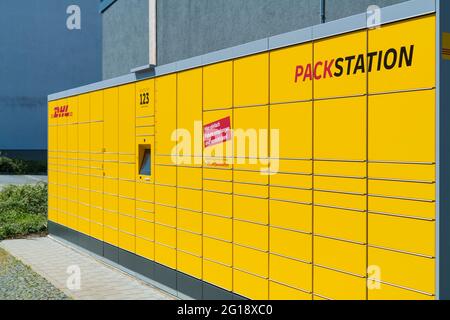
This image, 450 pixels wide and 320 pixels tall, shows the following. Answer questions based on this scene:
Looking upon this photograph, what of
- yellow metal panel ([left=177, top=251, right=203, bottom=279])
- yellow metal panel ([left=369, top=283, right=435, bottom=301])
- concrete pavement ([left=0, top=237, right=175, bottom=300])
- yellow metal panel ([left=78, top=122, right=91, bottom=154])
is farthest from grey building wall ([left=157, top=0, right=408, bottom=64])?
concrete pavement ([left=0, top=237, right=175, bottom=300])

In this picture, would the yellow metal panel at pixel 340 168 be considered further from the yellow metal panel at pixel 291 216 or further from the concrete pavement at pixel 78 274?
the concrete pavement at pixel 78 274

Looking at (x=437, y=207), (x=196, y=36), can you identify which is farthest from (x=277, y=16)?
(x=437, y=207)

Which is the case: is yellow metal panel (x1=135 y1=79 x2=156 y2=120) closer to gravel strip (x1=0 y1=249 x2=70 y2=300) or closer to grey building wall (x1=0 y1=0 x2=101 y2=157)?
gravel strip (x1=0 y1=249 x2=70 y2=300)

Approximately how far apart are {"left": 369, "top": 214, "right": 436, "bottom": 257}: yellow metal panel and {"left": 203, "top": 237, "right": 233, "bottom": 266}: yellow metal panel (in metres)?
2.22

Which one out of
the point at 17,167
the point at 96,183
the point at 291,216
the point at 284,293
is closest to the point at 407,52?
the point at 291,216

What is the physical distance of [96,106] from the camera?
34.1 feet

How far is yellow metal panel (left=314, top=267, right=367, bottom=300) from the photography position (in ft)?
16.5

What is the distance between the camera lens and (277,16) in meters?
9.15

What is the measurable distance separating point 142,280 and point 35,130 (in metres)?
33.3

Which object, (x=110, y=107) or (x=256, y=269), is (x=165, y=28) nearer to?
(x=110, y=107)

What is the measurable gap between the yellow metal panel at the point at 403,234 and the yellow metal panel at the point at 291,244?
817 mm

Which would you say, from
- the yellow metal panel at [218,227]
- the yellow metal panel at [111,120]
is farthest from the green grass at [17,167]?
the yellow metal panel at [218,227]

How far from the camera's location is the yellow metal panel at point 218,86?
6.74 meters

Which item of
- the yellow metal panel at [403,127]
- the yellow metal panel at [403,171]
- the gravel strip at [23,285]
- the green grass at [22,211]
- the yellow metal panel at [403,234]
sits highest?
the yellow metal panel at [403,127]
